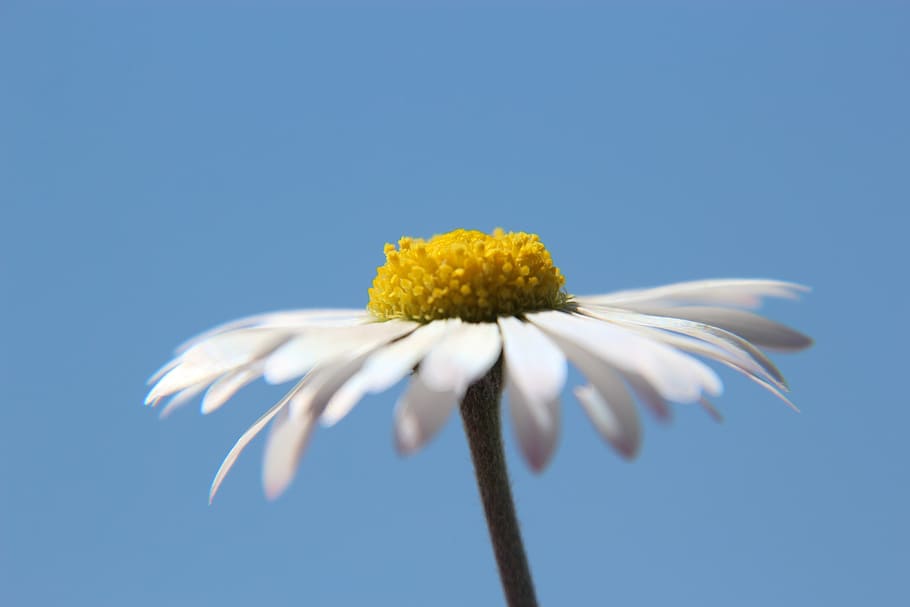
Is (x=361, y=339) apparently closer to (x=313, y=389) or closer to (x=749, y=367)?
(x=313, y=389)

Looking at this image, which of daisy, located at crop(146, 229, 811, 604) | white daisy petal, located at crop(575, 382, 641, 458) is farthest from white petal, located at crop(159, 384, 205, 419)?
white daisy petal, located at crop(575, 382, 641, 458)

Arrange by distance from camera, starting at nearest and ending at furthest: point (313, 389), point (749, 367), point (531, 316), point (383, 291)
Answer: point (313, 389)
point (749, 367)
point (531, 316)
point (383, 291)

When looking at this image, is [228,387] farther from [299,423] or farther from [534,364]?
[534,364]

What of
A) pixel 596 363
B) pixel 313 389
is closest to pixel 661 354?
pixel 596 363

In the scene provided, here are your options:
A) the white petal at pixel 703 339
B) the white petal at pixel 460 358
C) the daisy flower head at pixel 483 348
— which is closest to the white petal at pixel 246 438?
the daisy flower head at pixel 483 348

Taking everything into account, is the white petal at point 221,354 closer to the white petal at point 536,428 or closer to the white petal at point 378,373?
the white petal at point 378,373

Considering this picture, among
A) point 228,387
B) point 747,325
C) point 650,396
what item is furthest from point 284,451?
point 747,325
